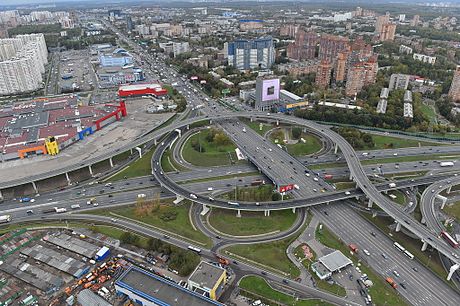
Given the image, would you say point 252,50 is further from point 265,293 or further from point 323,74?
point 265,293

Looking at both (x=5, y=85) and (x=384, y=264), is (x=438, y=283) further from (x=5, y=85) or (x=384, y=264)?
(x=5, y=85)

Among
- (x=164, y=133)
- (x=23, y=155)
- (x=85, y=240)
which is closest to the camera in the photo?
(x=85, y=240)

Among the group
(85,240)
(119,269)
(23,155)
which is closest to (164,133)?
(23,155)

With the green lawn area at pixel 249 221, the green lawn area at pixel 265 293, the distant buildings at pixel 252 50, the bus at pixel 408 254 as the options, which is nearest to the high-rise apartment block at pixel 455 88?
the distant buildings at pixel 252 50

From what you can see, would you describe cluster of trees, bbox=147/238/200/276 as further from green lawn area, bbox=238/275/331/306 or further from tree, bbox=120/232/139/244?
green lawn area, bbox=238/275/331/306

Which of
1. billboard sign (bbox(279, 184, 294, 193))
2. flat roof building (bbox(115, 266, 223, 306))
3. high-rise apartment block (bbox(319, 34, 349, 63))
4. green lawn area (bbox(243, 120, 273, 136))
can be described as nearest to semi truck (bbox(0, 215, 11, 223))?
flat roof building (bbox(115, 266, 223, 306))

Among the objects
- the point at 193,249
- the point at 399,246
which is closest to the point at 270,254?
the point at 193,249
